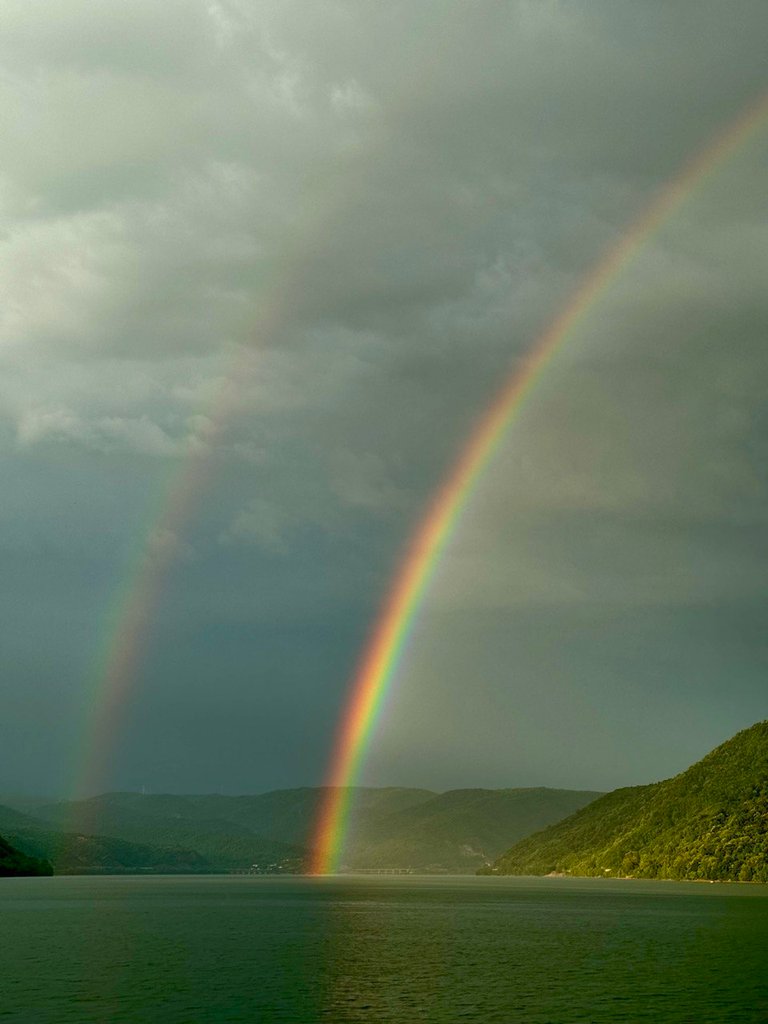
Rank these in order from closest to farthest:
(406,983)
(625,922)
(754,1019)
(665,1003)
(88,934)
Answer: (754,1019), (665,1003), (406,983), (88,934), (625,922)

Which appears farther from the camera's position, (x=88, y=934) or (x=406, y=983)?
(x=88, y=934)

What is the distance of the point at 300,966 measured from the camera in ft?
350

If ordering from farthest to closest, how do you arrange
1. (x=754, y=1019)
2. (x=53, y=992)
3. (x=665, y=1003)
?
1. (x=53, y=992)
2. (x=665, y=1003)
3. (x=754, y=1019)

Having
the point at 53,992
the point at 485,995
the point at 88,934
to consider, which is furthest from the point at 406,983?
the point at 88,934

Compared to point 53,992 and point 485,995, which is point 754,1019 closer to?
point 485,995

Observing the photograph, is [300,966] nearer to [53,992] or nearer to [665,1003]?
[53,992]

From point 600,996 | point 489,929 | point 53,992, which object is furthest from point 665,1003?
point 489,929

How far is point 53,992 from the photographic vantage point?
83.3m

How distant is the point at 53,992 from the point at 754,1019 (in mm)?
50841

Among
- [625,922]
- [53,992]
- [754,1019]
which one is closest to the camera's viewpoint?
[754,1019]

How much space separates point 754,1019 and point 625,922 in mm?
114800

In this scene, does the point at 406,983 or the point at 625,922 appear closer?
the point at 406,983

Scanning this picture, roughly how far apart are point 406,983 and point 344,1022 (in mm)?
22037

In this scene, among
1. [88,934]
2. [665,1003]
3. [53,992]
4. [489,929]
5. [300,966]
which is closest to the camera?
[665,1003]
